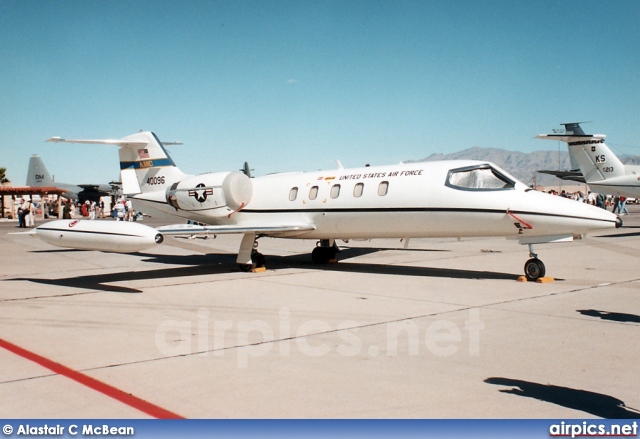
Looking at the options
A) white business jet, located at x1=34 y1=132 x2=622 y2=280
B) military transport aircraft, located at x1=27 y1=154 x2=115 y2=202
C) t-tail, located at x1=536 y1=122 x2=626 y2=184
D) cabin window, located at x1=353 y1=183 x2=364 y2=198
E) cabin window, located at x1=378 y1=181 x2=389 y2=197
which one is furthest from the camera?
military transport aircraft, located at x1=27 y1=154 x2=115 y2=202

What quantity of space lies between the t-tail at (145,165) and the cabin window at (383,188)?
6.59 m

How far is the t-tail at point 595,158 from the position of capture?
32.1m

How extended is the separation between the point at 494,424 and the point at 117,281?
9738 mm

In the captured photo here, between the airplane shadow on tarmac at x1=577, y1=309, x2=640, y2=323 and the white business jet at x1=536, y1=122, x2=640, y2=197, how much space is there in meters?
24.5

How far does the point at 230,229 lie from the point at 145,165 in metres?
5.18

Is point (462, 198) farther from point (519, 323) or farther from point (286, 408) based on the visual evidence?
point (286, 408)

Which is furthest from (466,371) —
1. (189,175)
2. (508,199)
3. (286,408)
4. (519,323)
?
(189,175)

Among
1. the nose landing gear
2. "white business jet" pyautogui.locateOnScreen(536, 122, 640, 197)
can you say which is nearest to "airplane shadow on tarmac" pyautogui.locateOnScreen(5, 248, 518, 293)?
the nose landing gear

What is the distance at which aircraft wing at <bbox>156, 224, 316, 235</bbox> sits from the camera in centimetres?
1286

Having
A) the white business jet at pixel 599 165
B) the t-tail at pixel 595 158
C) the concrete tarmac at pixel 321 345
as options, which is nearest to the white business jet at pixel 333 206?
the concrete tarmac at pixel 321 345

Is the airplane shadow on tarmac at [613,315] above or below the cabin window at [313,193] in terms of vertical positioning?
below

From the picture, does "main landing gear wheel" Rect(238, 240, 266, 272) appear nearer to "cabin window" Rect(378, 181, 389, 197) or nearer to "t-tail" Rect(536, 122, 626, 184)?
"cabin window" Rect(378, 181, 389, 197)

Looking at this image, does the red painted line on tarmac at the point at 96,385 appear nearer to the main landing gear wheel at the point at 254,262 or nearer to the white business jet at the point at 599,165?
the main landing gear wheel at the point at 254,262

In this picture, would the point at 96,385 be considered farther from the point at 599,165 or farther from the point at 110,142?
the point at 599,165
